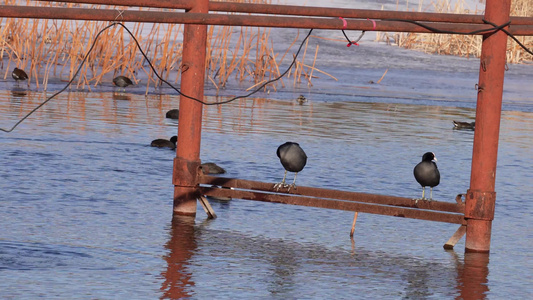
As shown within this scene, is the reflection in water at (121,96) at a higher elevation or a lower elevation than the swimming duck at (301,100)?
lower

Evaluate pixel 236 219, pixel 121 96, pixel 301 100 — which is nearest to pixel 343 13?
pixel 236 219

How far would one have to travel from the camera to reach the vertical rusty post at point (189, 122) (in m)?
6.14

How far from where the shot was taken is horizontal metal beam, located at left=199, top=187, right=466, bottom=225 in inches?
222

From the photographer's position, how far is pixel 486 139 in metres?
5.56

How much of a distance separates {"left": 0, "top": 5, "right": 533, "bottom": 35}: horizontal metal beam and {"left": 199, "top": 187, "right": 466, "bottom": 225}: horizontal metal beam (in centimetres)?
108

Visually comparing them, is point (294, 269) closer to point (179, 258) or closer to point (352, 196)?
point (179, 258)

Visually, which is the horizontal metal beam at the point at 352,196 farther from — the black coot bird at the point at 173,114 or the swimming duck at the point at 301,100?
the swimming duck at the point at 301,100

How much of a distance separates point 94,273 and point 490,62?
2606mm

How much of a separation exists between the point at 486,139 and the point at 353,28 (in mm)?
1048

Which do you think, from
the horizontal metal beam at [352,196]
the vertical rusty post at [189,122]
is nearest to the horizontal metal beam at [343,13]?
the vertical rusty post at [189,122]

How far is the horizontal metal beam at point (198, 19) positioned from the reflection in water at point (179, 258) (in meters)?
1.22

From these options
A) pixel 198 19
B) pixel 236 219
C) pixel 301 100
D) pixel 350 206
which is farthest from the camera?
pixel 301 100

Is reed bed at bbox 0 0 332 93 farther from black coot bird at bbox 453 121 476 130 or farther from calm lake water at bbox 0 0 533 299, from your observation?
black coot bird at bbox 453 121 476 130

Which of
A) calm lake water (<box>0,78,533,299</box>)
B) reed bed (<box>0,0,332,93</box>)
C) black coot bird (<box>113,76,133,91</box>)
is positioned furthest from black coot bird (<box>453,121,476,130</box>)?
black coot bird (<box>113,76,133,91</box>)
